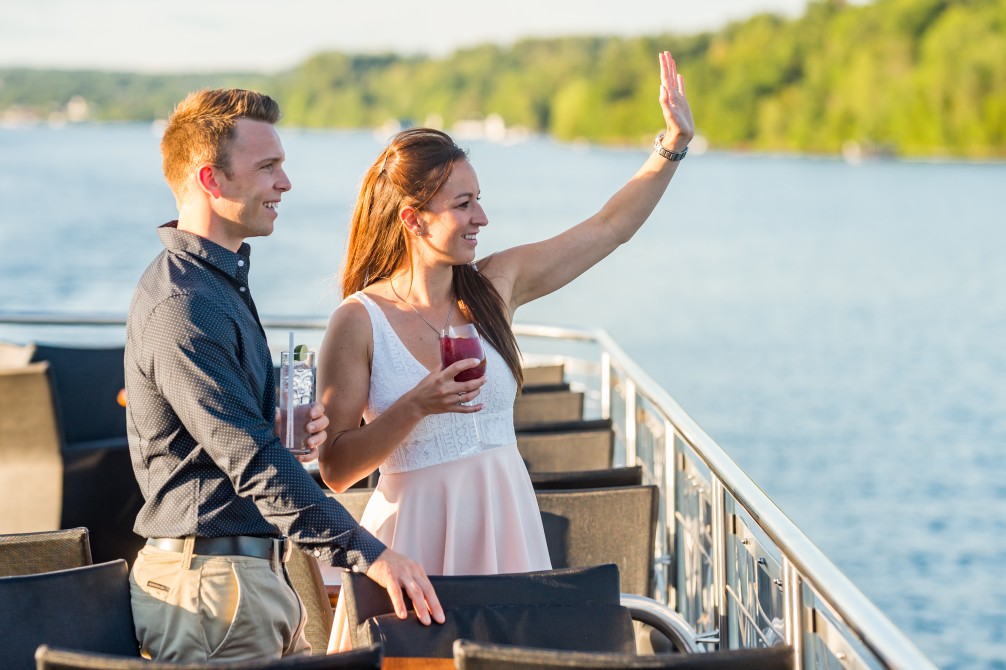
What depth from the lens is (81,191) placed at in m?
48.1

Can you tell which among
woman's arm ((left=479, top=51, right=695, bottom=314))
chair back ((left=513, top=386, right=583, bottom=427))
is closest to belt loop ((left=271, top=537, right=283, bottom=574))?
woman's arm ((left=479, top=51, right=695, bottom=314))

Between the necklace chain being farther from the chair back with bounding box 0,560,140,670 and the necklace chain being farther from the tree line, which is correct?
the tree line

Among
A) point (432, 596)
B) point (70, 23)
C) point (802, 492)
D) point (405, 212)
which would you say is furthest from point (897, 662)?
point (70, 23)

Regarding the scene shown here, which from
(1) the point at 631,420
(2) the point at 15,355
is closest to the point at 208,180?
(1) the point at 631,420

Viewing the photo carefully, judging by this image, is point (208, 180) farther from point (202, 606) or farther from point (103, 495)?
point (103, 495)

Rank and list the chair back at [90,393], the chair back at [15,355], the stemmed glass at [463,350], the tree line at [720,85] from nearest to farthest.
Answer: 1. the stemmed glass at [463,350]
2. the chair back at [90,393]
3. the chair back at [15,355]
4. the tree line at [720,85]

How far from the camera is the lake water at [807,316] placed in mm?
15609

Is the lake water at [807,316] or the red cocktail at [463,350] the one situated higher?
the lake water at [807,316]

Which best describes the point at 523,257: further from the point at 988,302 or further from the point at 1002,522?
the point at 988,302

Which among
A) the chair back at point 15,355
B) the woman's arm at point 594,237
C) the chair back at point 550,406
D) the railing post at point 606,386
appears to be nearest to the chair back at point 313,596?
the woman's arm at point 594,237

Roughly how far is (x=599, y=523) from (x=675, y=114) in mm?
919

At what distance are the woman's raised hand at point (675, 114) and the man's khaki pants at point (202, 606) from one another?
135 centimetres

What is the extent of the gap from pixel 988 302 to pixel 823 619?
3482cm

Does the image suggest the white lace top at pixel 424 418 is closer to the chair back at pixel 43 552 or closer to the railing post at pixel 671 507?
the chair back at pixel 43 552
